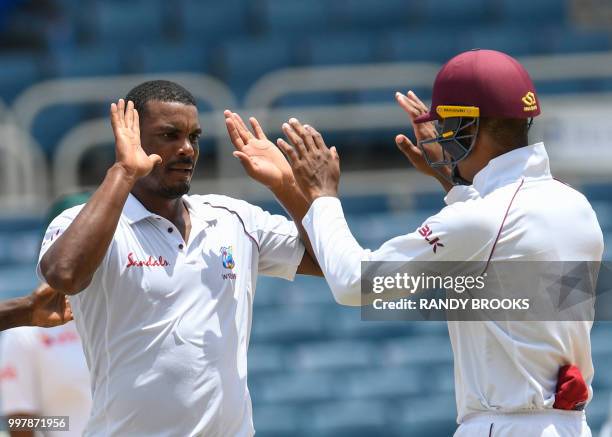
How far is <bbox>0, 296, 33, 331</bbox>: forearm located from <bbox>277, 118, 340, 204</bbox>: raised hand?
993 mm

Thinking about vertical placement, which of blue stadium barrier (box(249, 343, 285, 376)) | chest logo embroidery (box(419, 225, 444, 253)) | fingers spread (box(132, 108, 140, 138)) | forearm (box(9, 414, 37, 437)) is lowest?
blue stadium barrier (box(249, 343, 285, 376))

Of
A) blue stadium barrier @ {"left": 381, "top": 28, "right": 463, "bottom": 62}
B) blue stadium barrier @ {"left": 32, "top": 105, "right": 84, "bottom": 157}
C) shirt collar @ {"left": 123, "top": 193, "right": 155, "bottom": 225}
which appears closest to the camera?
shirt collar @ {"left": 123, "top": 193, "right": 155, "bottom": 225}

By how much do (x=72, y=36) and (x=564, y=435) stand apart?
8109mm

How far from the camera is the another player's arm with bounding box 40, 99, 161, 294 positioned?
3533 mm

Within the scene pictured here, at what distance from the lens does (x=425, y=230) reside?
12.2ft

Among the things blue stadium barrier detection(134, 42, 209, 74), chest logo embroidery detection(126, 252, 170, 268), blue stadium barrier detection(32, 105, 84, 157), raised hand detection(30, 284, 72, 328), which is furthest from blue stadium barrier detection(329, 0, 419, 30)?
chest logo embroidery detection(126, 252, 170, 268)

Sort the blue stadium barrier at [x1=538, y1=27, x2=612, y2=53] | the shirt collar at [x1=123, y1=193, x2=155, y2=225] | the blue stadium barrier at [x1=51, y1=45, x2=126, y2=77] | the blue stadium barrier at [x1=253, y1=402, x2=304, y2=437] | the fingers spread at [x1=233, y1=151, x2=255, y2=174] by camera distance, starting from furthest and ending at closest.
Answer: the blue stadium barrier at [x1=538, y1=27, x2=612, y2=53]
the blue stadium barrier at [x1=51, y1=45, x2=126, y2=77]
the blue stadium barrier at [x1=253, y1=402, x2=304, y2=437]
the fingers spread at [x1=233, y1=151, x2=255, y2=174]
the shirt collar at [x1=123, y1=193, x2=155, y2=225]

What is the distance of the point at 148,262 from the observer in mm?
3799

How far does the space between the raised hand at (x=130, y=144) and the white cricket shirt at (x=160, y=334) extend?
0.24 m

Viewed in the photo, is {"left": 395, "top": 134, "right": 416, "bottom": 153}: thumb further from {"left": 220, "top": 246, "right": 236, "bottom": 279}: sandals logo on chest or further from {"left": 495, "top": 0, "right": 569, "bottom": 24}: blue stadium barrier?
{"left": 495, "top": 0, "right": 569, "bottom": 24}: blue stadium barrier

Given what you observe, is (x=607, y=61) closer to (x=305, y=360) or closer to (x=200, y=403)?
(x=305, y=360)

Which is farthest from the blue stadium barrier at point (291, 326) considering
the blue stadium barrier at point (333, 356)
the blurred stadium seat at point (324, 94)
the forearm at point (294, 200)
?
the forearm at point (294, 200)

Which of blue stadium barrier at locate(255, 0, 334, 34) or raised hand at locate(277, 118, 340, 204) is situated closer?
raised hand at locate(277, 118, 340, 204)

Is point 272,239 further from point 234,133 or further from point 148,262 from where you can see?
point 148,262
